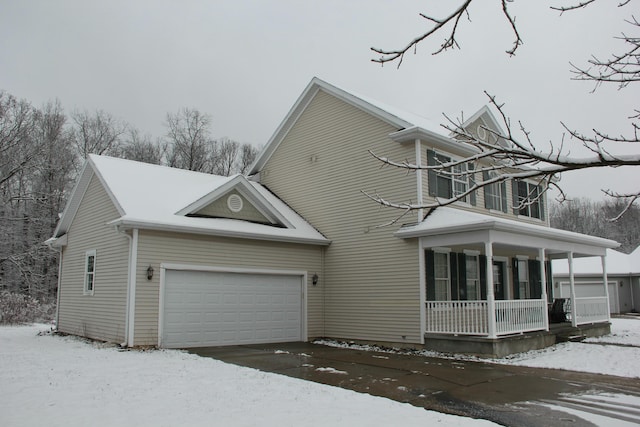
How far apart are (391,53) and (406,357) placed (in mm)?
9165

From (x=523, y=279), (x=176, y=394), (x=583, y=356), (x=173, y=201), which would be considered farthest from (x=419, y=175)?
(x=176, y=394)

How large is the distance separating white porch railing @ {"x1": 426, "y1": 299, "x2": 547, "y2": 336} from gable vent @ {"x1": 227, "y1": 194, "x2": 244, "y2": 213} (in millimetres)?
5856

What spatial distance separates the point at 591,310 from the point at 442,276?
6.02m

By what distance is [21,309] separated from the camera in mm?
20641

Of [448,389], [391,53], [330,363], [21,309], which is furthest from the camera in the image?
[21,309]

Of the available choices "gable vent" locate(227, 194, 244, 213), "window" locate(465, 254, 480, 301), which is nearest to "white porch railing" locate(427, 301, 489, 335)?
"window" locate(465, 254, 480, 301)

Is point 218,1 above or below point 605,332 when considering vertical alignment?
above

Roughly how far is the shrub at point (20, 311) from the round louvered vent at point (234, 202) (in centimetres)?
1096

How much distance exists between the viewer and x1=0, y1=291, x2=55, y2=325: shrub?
19844 millimetres

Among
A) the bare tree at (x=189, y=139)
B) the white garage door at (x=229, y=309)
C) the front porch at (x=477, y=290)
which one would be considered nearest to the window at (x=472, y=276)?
the front porch at (x=477, y=290)

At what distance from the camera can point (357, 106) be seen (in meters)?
15.8

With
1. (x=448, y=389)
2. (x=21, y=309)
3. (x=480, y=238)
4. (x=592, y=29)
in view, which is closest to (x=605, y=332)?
(x=480, y=238)

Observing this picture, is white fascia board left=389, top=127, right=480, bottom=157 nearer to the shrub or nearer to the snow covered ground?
the snow covered ground

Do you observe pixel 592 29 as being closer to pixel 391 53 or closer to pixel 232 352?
pixel 391 53
